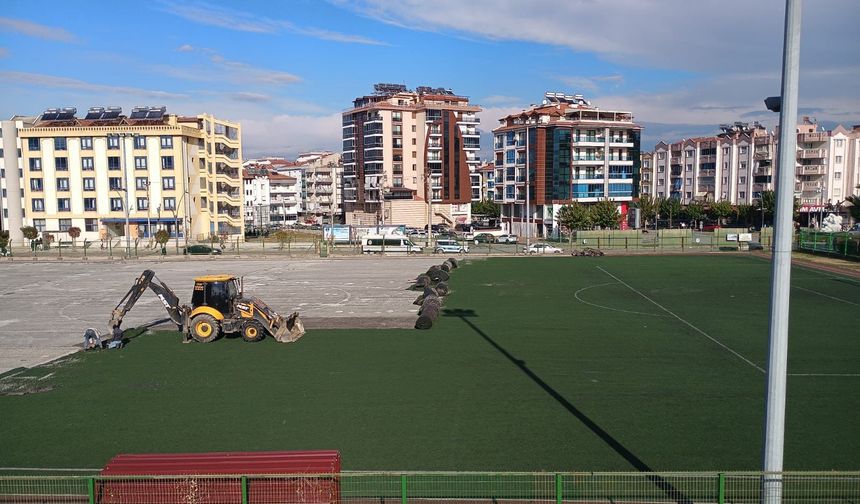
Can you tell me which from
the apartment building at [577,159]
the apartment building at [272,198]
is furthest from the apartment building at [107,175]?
the apartment building at [272,198]

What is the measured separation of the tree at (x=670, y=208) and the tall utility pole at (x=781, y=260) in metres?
106

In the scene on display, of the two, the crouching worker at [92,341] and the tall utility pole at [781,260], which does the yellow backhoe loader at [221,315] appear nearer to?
the crouching worker at [92,341]

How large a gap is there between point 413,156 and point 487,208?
1936cm

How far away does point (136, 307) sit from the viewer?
117ft

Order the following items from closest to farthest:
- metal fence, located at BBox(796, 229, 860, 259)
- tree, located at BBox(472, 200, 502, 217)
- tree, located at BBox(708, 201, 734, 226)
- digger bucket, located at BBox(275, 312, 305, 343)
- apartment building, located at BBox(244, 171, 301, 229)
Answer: digger bucket, located at BBox(275, 312, 305, 343) < metal fence, located at BBox(796, 229, 860, 259) < tree, located at BBox(708, 201, 734, 226) < tree, located at BBox(472, 200, 502, 217) < apartment building, located at BBox(244, 171, 301, 229)

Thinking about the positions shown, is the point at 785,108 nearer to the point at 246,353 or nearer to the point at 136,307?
the point at 246,353

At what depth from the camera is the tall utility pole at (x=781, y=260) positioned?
842cm

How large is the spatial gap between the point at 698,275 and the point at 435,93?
8487cm

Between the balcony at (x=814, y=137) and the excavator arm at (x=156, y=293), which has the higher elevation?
the balcony at (x=814, y=137)

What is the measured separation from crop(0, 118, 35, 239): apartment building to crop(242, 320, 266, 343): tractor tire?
248ft

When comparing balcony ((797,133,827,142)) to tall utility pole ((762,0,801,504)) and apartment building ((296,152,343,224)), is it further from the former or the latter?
tall utility pole ((762,0,801,504))

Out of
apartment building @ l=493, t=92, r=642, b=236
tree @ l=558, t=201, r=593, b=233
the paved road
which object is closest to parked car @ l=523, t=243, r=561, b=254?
the paved road

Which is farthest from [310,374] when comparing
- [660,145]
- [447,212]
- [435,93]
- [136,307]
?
[660,145]

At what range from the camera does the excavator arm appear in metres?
25.9
